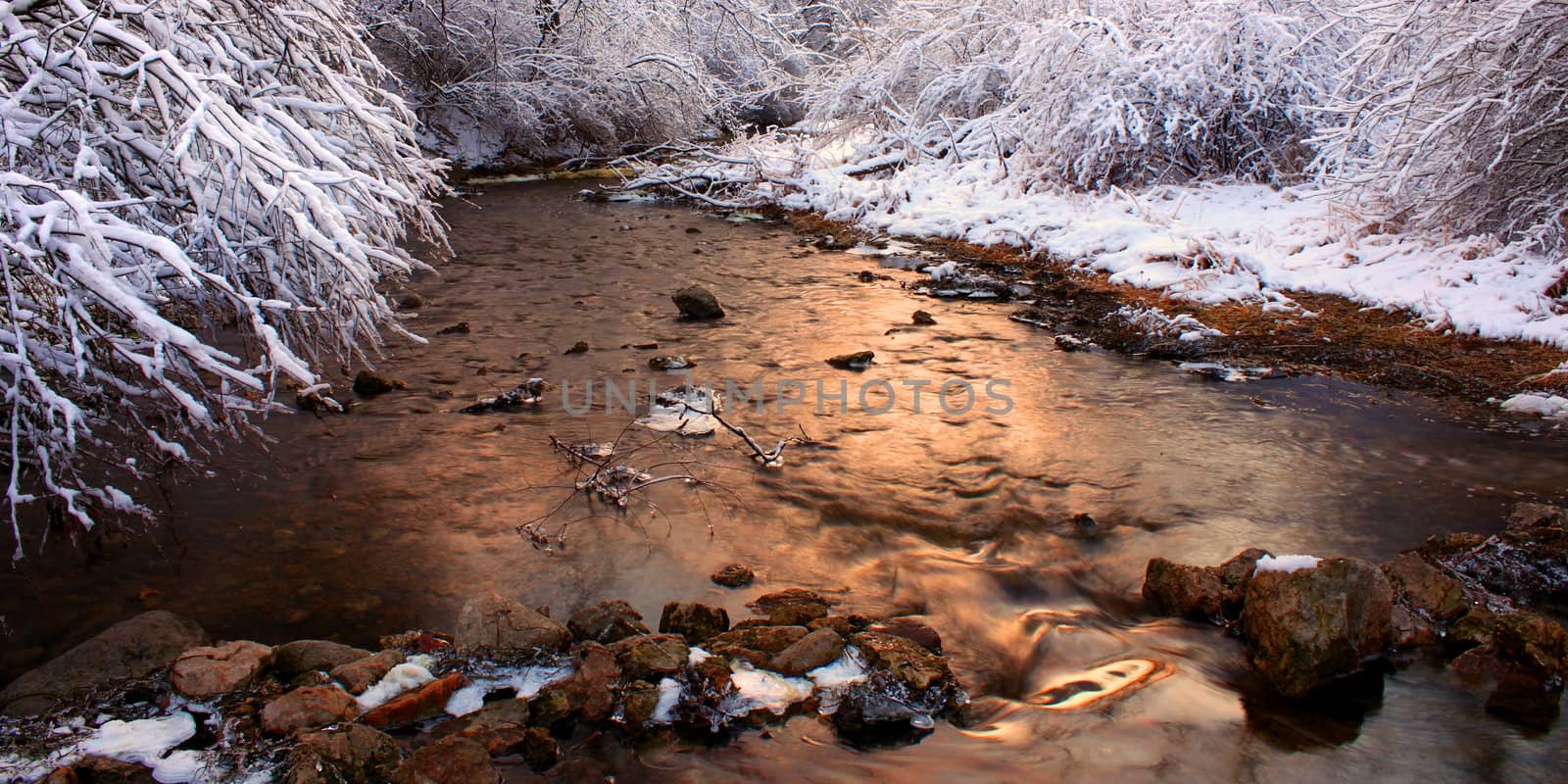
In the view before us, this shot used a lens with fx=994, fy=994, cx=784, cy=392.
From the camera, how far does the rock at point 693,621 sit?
12.3 ft

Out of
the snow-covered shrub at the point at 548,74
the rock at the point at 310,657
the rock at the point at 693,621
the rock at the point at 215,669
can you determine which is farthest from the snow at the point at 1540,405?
the snow-covered shrub at the point at 548,74

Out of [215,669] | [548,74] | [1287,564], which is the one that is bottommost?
[215,669]

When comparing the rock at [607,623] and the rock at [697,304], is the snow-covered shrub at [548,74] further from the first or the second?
the rock at [607,623]

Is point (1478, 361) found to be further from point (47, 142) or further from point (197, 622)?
point (47, 142)

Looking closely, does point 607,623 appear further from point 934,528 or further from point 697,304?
point 697,304

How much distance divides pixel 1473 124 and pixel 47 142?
29.3 feet

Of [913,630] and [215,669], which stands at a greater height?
[215,669]

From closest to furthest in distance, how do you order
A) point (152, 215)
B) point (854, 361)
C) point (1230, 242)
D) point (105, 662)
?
1. point (105, 662)
2. point (152, 215)
3. point (854, 361)
4. point (1230, 242)

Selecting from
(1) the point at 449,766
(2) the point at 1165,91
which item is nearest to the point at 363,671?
(1) the point at 449,766

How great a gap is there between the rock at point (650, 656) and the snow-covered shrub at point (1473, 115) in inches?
279

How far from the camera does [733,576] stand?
4.35 m

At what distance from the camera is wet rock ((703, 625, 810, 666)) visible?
3.54 meters

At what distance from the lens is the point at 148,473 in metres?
5.11

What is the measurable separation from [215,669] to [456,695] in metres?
0.79
